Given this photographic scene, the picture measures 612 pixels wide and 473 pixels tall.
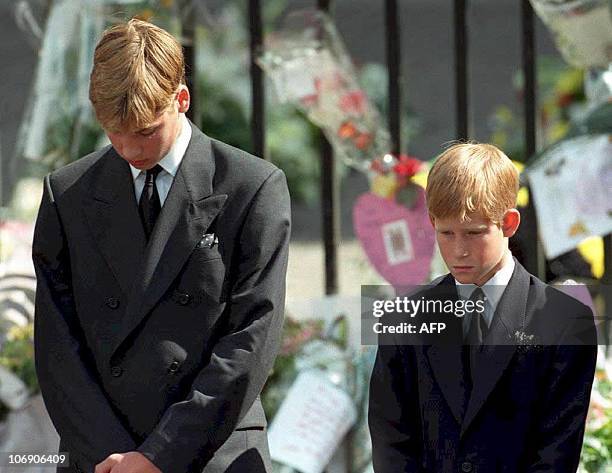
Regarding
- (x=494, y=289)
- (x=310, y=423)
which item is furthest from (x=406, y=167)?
(x=494, y=289)

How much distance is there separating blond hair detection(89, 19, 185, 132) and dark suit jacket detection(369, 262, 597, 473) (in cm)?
61

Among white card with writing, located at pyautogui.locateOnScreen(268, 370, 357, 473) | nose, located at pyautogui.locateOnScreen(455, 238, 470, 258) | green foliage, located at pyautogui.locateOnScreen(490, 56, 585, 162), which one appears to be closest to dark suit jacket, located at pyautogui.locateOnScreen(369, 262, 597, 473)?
nose, located at pyautogui.locateOnScreen(455, 238, 470, 258)

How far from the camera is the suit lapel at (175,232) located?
2.54 m

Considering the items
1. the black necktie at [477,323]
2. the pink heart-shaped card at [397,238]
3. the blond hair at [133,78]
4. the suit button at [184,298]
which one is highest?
the blond hair at [133,78]

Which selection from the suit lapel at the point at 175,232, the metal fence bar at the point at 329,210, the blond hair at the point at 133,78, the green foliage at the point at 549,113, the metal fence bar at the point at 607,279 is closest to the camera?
the blond hair at the point at 133,78

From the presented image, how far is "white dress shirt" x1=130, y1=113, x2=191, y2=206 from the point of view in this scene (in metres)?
2.62

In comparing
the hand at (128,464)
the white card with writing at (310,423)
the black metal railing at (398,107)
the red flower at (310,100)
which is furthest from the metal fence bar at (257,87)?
the hand at (128,464)

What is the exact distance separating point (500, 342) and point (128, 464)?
0.68 metres

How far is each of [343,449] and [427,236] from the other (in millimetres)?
587

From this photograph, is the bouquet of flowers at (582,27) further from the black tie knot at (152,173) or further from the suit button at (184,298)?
the suit button at (184,298)

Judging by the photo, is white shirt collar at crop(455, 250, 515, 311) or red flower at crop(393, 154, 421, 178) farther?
red flower at crop(393, 154, 421, 178)

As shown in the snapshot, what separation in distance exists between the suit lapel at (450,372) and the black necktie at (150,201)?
21.4 inches

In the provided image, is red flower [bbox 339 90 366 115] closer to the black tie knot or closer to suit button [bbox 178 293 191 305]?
the black tie knot

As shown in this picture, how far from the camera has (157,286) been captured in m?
2.54
